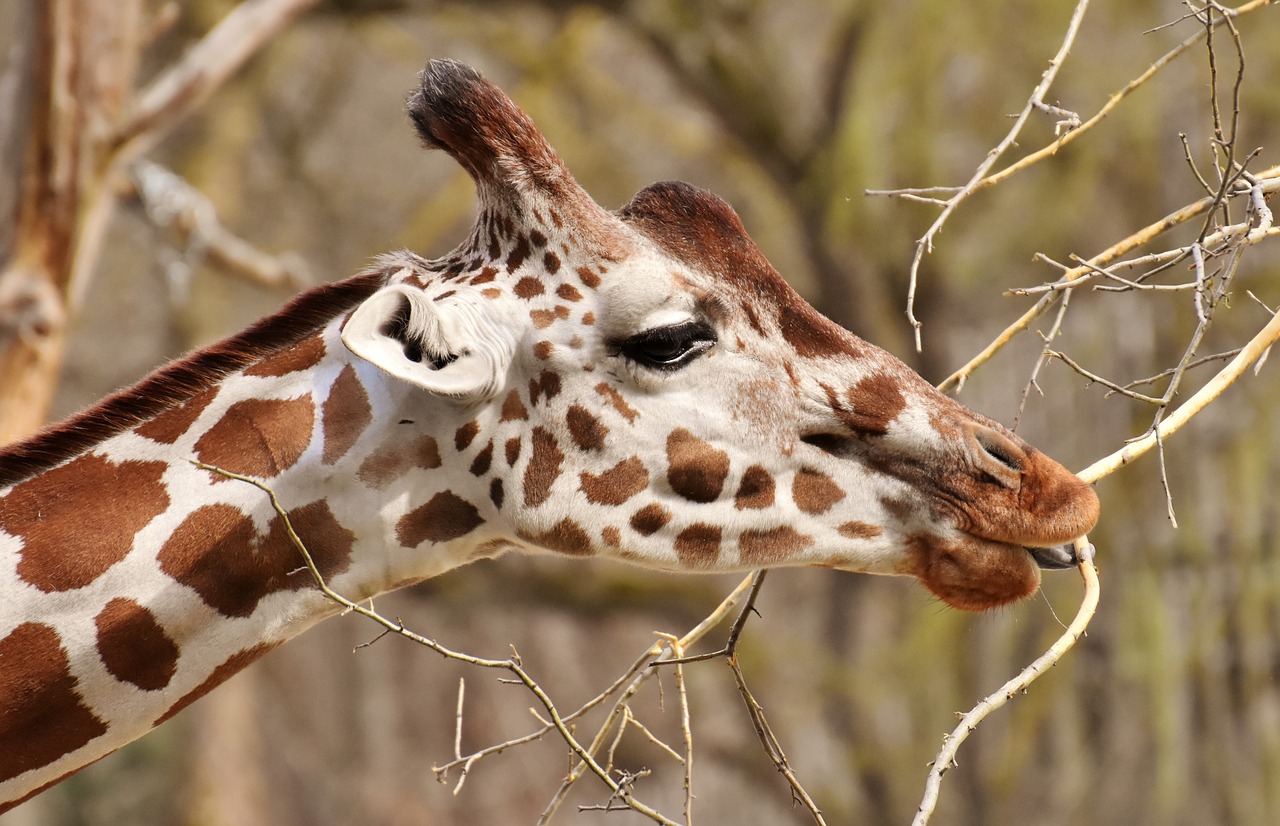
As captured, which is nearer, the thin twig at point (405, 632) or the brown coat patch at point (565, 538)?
the thin twig at point (405, 632)

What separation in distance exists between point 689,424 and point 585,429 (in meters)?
0.14

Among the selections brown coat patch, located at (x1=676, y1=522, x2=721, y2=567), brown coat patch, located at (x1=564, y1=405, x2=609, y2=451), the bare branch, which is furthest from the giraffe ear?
the bare branch

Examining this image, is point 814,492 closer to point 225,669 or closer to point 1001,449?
point 1001,449

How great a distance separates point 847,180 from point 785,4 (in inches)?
38.4

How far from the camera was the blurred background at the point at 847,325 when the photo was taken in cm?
524

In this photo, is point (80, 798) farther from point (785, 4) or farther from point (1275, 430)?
point (1275, 430)

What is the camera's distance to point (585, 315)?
5.60 ft

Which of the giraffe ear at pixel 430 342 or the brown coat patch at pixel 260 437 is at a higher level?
the giraffe ear at pixel 430 342

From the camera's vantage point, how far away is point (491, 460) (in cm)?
166

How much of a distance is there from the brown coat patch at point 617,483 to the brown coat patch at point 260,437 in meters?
0.37

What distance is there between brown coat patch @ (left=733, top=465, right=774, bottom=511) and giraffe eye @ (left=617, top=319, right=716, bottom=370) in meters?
0.17

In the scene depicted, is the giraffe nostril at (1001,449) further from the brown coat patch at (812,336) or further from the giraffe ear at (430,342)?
the giraffe ear at (430,342)

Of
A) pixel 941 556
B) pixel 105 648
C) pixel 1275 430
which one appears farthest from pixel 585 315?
pixel 1275 430

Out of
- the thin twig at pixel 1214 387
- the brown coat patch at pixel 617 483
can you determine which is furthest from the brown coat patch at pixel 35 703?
the thin twig at pixel 1214 387
